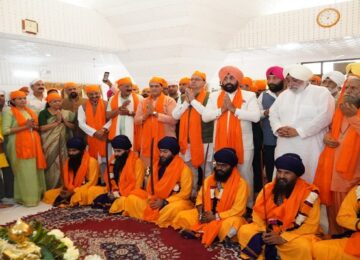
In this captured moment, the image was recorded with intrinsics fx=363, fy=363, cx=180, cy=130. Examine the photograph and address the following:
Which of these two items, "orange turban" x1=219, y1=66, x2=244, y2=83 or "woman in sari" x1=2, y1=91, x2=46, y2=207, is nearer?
"orange turban" x1=219, y1=66, x2=244, y2=83

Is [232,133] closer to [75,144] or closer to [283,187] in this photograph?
[283,187]

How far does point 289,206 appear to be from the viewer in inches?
108

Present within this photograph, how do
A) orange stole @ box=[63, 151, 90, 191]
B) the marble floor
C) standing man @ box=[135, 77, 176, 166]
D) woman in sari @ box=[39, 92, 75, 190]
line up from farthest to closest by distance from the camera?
woman in sari @ box=[39, 92, 75, 190] → orange stole @ box=[63, 151, 90, 191] → standing man @ box=[135, 77, 176, 166] → the marble floor

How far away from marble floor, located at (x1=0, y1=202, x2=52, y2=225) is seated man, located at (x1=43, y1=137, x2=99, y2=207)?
0.12 meters

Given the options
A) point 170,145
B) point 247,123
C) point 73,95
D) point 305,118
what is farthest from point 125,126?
point 305,118

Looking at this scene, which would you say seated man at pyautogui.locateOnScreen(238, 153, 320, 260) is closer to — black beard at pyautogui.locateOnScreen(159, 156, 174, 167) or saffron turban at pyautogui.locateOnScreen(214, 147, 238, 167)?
saffron turban at pyautogui.locateOnScreen(214, 147, 238, 167)

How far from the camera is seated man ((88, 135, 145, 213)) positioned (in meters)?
3.96

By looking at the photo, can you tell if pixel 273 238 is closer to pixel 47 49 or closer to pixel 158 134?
pixel 158 134

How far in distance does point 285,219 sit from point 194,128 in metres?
1.52

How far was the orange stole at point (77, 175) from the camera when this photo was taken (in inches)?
170

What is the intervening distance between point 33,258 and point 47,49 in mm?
6693

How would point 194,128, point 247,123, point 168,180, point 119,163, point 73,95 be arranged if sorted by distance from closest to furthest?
point 247,123
point 168,180
point 194,128
point 119,163
point 73,95

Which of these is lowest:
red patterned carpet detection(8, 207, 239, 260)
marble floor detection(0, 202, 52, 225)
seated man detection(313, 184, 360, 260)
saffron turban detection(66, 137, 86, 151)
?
marble floor detection(0, 202, 52, 225)

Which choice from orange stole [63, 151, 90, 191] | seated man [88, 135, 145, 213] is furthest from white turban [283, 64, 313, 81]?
orange stole [63, 151, 90, 191]
